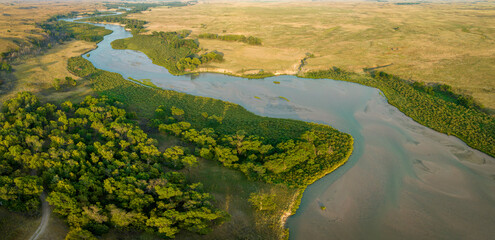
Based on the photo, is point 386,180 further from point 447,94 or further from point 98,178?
point 447,94

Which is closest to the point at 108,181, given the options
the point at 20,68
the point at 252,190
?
the point at 252,190

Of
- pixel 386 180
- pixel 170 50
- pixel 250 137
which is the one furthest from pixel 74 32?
pixel 386 180

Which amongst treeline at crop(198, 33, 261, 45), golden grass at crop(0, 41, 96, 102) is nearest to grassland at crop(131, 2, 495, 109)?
treeline at crop(198, 33, 261, 45)

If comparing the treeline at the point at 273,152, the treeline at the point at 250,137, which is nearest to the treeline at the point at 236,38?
the treeline at the point at 250,137

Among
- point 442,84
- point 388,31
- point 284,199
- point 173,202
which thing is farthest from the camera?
point 388,31

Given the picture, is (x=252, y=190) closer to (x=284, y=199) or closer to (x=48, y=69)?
(x=284, y=199)

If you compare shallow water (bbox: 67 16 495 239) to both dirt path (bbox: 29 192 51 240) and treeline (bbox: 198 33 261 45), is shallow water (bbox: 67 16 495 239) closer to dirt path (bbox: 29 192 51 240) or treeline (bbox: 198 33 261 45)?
dirt path (bbox: 29 192 51 240)
